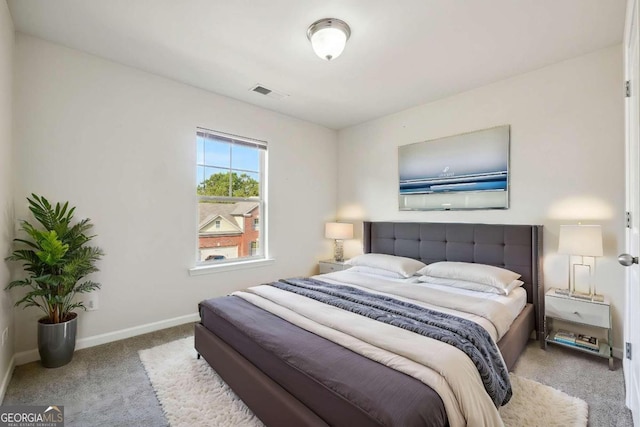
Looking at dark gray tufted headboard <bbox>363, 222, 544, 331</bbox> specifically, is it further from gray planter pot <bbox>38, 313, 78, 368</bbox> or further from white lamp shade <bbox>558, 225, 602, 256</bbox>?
gray planter pot <bbox>38, 313, 78, 368</bbox>

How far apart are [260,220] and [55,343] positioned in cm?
A: 228

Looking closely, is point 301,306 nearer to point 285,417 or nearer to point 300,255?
point 285,417

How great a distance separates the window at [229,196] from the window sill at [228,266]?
0.08 metres

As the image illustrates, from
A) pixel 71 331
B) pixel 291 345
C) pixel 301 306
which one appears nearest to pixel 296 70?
pixel 301 306

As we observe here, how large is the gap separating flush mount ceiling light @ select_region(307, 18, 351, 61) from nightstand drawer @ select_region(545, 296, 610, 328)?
2.73m

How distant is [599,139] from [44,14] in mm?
4519

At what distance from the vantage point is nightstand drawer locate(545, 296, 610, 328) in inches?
90.5

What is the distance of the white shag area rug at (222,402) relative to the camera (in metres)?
1.69

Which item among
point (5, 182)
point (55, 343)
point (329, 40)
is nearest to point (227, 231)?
point (55, 343)

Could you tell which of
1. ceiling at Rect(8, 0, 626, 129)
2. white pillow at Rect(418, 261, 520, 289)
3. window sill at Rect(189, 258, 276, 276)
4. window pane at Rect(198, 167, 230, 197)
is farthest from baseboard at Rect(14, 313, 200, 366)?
white pillow at Rect(418, 261, 520, 289)

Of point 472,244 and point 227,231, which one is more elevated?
point 227,231

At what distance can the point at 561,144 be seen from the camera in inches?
107

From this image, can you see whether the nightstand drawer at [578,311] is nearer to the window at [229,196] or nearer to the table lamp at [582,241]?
the table lamp at [582,241]

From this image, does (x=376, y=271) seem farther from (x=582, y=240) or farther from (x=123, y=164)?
(x=123, y=164)
